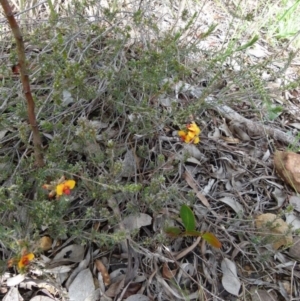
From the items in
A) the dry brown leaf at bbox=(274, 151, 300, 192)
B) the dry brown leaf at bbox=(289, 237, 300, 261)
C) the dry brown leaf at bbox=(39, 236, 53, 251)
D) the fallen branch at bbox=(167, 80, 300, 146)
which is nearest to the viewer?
the dry brown leaf at bbox=(39, 236, 53, 251)

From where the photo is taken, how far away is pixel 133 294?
1432 millimetres

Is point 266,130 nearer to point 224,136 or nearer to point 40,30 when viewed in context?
point 224,136

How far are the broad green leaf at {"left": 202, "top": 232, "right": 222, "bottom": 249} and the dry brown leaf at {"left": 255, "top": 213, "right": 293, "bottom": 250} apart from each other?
181mm

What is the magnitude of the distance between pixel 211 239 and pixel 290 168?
1.88ft

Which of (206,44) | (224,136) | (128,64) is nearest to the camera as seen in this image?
(128,64)

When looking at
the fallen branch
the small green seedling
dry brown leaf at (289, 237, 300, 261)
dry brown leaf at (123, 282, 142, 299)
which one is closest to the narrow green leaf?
the small green seedling

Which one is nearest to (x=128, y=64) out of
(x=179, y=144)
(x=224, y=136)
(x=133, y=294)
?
(x=179, y=144)

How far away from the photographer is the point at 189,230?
4.86 feet

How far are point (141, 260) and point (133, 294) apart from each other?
0.12 meters

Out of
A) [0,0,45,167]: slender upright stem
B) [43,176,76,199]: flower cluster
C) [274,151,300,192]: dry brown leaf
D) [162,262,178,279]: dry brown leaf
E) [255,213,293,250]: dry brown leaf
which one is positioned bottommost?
[162,262,178,279]: dry brown leaf

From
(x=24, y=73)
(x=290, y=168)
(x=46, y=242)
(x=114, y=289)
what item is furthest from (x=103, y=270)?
(x=290, y=168)

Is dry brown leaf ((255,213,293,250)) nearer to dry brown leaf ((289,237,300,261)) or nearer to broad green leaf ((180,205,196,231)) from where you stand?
dry brown leaf ((289,237,300,261))

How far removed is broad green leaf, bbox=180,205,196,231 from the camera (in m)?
1.44

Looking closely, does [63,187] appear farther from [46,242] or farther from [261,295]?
[261,295]
